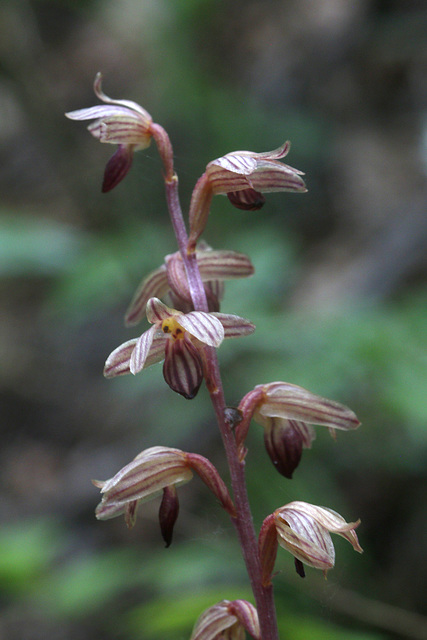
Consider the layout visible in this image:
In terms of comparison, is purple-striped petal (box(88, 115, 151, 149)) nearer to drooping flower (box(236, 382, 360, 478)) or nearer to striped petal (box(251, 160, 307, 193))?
striped petal (box(251, 160, 307, 193))

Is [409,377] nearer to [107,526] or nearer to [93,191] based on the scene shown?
[107,526]

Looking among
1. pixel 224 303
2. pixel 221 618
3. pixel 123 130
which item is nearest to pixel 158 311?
pixel 123 130

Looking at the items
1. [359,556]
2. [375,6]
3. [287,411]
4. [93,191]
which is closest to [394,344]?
[359,556]

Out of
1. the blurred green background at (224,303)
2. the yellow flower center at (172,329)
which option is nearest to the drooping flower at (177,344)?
the yellow flower center at (172,329)

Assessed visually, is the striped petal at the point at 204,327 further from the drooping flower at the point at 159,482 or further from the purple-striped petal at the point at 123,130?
the purple-striped petal at the point at 123,130

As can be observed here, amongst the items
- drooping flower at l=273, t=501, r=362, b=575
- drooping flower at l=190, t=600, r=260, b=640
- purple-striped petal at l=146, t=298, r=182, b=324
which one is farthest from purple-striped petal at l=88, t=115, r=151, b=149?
drooping flower at l=190, t=600, r=260, b=640

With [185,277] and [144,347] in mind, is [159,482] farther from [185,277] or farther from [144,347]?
[185,277]

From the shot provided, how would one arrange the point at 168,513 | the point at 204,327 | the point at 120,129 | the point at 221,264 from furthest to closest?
the point at 221,264 < the point at 120,129 < the point at 168,513 < the point at 204,327
